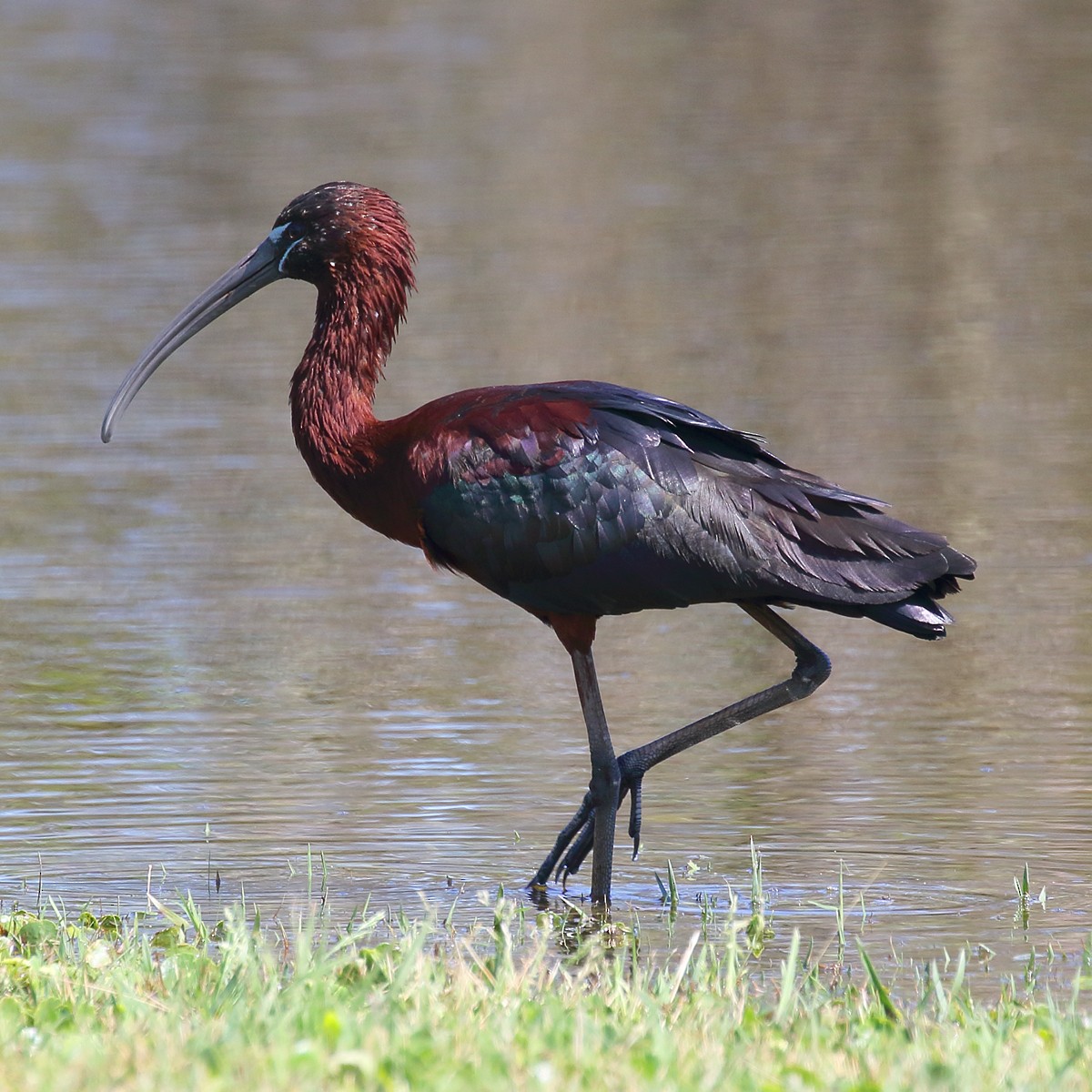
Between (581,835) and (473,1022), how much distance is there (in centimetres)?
222

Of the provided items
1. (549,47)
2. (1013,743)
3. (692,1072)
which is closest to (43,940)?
(692,1072)

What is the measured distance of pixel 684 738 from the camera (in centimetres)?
705

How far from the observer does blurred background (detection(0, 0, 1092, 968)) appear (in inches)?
284

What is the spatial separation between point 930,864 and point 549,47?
24617 millimetres

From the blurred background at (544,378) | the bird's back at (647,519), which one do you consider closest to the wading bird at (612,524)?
the bird's back at (647,519)

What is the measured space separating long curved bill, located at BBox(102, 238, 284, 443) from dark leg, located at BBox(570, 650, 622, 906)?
169 centimetres

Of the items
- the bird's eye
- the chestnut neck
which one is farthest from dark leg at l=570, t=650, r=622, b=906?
the bird's eye

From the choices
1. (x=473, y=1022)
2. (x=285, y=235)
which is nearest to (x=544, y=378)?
(x=285, y=235)

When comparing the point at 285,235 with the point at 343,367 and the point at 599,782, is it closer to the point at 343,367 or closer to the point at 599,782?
the point at 343,367

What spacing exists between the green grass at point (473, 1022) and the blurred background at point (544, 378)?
0.92 metres

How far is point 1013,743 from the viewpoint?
26.4 ft

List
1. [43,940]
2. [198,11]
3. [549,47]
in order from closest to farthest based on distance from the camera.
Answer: [43,940] → [549,47] → [198,11]

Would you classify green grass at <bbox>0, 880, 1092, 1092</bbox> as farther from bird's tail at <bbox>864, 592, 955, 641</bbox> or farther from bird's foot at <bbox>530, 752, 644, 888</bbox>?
bird's tail at <bbox>864, 592, 955, 641</bbox>

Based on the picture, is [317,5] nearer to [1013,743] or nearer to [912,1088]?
[1013,743]
